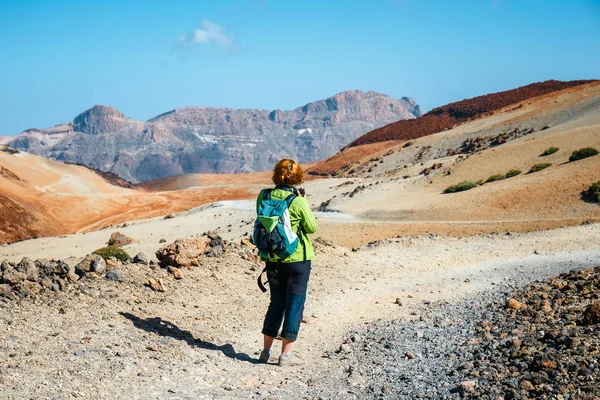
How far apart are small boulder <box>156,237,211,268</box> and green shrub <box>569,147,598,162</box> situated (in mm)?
23757

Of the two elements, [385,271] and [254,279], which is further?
[385,271]

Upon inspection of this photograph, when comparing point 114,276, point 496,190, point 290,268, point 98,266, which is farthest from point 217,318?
point 496,190

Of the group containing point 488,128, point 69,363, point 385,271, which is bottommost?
point 385,271

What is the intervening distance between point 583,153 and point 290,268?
1062 inches

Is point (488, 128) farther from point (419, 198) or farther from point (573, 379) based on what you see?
point (573, 379)

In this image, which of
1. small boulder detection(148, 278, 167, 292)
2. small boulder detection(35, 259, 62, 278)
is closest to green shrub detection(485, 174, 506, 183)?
small boulder detection(148, 278, 167, 292)

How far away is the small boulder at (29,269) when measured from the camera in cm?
856

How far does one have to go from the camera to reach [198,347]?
293 inches

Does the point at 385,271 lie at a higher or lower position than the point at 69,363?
lower

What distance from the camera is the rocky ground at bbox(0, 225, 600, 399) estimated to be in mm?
5996

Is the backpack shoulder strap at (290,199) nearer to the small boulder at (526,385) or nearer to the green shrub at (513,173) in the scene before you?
the small boulder at (526,385)

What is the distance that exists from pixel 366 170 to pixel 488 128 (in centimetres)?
1341

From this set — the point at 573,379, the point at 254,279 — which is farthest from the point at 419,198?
the point at 573,379

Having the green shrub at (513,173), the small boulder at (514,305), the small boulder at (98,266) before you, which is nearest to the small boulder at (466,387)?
the small boulder at (514,305)
